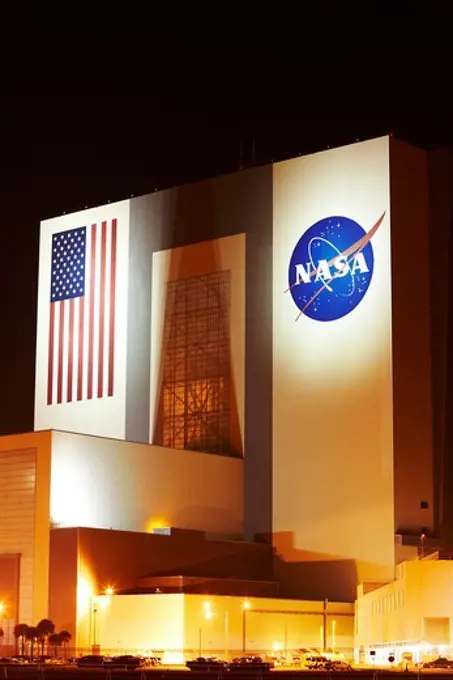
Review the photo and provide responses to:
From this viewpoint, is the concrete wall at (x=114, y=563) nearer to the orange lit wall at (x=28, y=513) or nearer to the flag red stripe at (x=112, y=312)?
the orange lit wall at (x=28, y=513)

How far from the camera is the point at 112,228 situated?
3191 inches

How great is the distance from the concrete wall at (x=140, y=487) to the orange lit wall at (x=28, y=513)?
66 centimetres

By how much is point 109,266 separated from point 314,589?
23.0m

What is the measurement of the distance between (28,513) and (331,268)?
62.5 feet

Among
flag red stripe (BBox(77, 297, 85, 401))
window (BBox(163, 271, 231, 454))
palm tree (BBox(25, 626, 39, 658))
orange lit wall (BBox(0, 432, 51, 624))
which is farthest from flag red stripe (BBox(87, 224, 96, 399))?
palm tree (BBox(25, 626, 39, 658))

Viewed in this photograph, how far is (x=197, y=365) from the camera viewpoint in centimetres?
7594

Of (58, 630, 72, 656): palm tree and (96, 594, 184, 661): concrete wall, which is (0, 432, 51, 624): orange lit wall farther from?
(96, 594, 184, 661): concrete wall

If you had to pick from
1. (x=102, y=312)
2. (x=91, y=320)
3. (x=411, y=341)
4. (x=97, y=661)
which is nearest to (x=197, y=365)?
(x=102, y=312)

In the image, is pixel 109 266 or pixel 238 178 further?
pixel 109 266

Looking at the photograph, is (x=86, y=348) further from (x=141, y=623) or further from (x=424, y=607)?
(x=424, y=607)

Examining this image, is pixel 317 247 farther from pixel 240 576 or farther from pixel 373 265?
pixel 240 576

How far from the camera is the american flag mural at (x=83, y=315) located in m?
79.8

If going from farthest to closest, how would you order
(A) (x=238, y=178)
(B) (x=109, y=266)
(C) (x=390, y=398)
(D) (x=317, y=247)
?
1. (B) (x=109, y=266)
2. (A) (x=238, y=178)
3. (D) (x=317, y=247)
4. (C) (x=390, y=398)

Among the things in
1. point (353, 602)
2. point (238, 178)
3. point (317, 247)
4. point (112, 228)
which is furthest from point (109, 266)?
point (353, 602)
